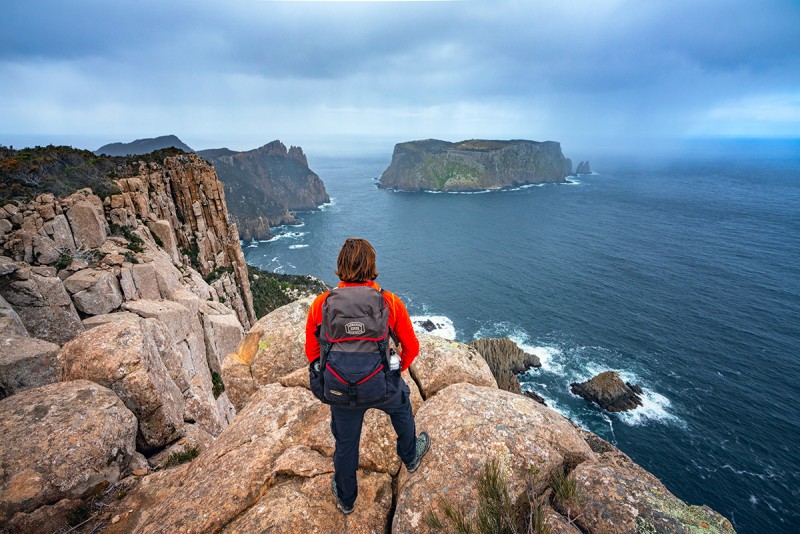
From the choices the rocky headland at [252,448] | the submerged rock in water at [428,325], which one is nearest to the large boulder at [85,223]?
the rocky headland at [252,448]

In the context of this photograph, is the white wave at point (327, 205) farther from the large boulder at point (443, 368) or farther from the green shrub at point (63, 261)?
the large boulder at point (443, 368)

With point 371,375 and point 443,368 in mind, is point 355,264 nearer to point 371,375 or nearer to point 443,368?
point 371,375

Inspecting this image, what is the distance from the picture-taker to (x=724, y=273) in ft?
247

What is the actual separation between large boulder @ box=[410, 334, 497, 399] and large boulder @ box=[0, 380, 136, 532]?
25.2ft

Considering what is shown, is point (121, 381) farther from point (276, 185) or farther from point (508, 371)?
point (276, 185)

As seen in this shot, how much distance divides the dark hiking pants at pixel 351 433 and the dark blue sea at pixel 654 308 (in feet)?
138

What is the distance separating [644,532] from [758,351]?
66196 millimetres

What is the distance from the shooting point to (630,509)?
5449 mm

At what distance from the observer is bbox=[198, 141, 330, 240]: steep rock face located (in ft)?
A: 456

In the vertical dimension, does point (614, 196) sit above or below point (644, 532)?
below

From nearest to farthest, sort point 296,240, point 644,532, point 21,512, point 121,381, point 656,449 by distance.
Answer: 1. point 644,532
2. point 21,512
3. point 121,381
4. point 656,449
5. point 296,240

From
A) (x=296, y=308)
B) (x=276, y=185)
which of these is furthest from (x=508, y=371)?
(x=276, y=185)

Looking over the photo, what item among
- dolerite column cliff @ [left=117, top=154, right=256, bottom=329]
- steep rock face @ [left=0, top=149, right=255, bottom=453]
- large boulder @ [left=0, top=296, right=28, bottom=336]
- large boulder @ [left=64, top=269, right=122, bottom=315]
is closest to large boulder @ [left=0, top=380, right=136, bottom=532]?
steep rock face @ [left=0, top=149, right=255, bottom=453]

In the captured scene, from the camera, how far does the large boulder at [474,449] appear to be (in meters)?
6.26
